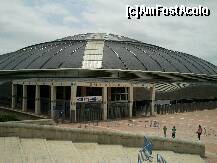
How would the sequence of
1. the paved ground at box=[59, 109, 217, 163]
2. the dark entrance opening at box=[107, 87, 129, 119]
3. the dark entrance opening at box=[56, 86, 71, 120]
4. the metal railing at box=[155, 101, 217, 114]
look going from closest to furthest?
the paved ground at box=[59, 109, 217, 163]
the dark entrance opening at box=[56, 86, 71, 120]
the dark entrance opening at box=[107, 87, 129, 119]
the metal railing at box=[155, 101, 217, 114]

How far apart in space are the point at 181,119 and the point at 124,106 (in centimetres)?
668

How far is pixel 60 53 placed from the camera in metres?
50.4

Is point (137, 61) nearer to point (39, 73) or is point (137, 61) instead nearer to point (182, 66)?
point (182, 66)

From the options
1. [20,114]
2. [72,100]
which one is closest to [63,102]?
[72,100]

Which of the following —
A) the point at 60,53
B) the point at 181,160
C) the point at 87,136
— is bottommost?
the point at 181,160

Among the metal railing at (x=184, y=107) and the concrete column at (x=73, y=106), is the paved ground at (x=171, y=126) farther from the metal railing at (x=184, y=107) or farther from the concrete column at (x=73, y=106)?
the metal railing at (x=184, y=107)

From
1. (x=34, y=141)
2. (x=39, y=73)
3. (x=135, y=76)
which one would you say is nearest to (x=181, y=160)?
(x=34, y=141)

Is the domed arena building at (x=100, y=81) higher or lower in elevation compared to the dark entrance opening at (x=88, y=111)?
higher

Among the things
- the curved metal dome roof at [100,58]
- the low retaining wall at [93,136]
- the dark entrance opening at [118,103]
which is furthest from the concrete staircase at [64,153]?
the curved metal dome roof at [100,58]

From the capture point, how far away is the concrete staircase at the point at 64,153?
16.9 metres

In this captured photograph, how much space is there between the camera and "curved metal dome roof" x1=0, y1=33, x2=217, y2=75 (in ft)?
152

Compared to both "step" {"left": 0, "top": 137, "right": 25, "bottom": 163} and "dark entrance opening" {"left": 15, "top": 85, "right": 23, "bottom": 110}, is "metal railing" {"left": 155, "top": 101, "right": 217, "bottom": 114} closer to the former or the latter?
"dark entrance opening" {"left": 15, "top": 85, "right": 23, "bottom": 110}

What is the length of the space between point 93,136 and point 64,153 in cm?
362

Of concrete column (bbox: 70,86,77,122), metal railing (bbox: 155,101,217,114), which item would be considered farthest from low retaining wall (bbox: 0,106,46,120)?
metal railing (bbox: 155,101,217,114)
